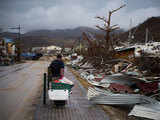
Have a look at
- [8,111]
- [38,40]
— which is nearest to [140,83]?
[8,111]

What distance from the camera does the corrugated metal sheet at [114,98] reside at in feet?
21.1

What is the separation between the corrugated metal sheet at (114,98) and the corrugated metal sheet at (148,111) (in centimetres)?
39

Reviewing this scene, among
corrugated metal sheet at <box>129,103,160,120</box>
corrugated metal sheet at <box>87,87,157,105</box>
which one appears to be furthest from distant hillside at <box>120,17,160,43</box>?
corrugated metal sheet at <box>129,103,160,120</box>

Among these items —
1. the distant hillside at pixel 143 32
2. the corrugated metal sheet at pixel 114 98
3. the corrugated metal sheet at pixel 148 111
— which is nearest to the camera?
the corrugated metal sheet at pixel 148 111

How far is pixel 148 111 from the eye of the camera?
574 cm

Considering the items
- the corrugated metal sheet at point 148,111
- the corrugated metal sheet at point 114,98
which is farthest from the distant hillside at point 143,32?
the corrugated metal sheet at point 148,111

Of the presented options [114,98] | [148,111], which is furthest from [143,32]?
[148,111]

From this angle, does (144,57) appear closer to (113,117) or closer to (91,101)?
(91,101)

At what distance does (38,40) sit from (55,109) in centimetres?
15999

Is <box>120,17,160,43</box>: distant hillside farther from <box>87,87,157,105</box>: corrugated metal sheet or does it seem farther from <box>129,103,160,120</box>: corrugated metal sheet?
<box>129,103,160,120</box>: corrugated metal sheet

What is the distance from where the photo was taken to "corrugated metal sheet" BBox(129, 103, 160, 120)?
5.58 m

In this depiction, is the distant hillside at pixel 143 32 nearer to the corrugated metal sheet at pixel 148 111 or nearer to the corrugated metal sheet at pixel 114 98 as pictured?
the corrugated metal sheet at pixel 114 98

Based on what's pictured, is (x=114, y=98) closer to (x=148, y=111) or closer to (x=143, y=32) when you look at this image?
(x=148, y=111)

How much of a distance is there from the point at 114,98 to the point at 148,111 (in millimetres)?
1439
